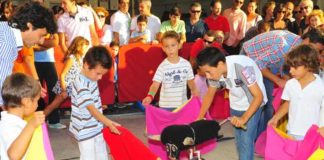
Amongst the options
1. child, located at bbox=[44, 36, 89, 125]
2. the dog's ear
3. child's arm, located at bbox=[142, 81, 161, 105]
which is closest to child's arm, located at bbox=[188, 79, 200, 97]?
child's arm, located at bbox=[142, 81, 161, 105]

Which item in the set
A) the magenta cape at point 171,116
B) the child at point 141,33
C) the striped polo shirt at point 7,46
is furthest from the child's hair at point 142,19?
the striped polo shirt at point 7,46

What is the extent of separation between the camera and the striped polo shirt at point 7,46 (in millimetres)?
3205

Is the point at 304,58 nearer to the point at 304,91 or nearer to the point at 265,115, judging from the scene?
the point at 304,91

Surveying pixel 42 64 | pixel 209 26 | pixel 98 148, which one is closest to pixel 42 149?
pixel 98 148

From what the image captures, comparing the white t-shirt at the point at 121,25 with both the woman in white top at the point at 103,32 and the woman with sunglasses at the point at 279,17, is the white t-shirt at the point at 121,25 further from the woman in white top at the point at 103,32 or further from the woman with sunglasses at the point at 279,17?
the woman with sunglasses at the point at 279,17

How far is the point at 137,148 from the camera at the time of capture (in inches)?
150

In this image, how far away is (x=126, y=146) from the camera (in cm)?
388

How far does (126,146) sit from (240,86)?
116cm

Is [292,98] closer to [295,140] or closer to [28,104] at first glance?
[295,140]

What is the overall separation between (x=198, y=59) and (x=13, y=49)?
59.3 inches

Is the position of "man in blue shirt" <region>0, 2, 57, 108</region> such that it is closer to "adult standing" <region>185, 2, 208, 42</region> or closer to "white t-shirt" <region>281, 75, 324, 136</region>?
"white t-shirt" <region>281, 75, 324, 136</region>

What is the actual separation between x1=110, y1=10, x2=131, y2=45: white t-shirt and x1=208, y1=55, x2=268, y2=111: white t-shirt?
13.6 ft

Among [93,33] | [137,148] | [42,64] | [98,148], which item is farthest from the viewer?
[93,33]

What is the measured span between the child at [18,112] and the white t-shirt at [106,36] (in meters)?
5.21
